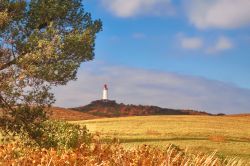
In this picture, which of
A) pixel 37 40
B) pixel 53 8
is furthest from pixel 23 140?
pixel 53 8

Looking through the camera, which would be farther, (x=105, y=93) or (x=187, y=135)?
(x=105, y=93)

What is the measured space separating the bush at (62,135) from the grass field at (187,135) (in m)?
5.08

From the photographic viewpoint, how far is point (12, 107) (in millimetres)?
28312

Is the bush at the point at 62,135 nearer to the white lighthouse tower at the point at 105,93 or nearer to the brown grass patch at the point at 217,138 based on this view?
the brown grass patch at the point at 217,138

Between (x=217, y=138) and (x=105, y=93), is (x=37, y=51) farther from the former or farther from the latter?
(x=105, y=93)

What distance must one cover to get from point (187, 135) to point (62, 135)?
1945 cm

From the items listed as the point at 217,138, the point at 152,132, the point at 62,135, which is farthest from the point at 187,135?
the point at 62,135

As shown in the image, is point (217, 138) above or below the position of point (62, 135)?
below

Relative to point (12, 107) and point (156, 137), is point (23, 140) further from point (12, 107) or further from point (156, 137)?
point (156, 137)

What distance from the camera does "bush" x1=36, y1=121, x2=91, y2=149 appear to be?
84.4 feet

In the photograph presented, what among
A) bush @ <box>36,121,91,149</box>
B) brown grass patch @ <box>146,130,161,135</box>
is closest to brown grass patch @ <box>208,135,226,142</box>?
brown grass patch @ <box>146,130,161,135</box>

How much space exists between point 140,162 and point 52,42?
11874 mm

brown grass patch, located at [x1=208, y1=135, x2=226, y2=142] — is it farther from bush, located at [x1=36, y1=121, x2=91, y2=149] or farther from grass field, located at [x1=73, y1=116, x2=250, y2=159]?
bush, located at [x1=36, y1=121, x2=91, y2=149]

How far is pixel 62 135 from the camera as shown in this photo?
2633cm
